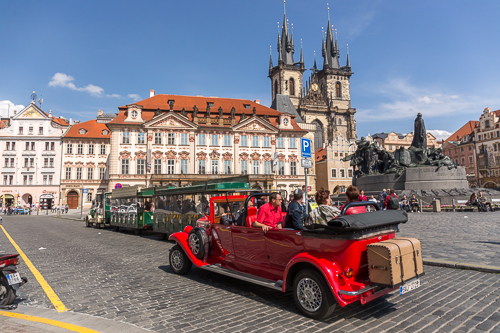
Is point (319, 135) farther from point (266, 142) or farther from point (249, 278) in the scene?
point (249, 278)

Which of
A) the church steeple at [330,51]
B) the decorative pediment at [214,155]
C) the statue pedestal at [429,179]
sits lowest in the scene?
the statue pedestal at [429,179]

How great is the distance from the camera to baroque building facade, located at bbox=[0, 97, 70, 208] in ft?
169

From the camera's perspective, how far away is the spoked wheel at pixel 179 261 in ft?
23.0

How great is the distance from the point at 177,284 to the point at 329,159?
58.2 m

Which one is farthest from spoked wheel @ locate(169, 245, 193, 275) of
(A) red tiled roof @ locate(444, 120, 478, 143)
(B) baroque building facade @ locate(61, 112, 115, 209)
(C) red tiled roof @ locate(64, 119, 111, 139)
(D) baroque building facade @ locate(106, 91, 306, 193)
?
(A) red tiled roof @ locate(444, 120, 478, 143)

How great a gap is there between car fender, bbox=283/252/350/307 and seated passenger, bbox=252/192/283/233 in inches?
40.4

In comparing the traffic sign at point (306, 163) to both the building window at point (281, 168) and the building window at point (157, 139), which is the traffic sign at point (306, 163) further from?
the building window at point (281, 168)

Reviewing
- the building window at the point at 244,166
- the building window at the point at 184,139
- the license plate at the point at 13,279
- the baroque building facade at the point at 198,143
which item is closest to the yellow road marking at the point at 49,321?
the license plate at the point at 13,279

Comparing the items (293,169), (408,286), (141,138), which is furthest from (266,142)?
(408,286)

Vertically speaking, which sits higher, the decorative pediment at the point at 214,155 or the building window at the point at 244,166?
the decorative pediment at the point at 214,155

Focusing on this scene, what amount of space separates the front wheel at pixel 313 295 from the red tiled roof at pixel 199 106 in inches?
1772

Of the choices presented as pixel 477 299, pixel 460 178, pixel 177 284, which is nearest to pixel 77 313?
pixel 177 284

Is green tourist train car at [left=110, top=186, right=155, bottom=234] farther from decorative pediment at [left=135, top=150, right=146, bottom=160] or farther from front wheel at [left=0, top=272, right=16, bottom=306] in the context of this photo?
decorative pediment at [left=135, top=150, right=146, bottom=160]

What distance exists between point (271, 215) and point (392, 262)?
7.44ft
